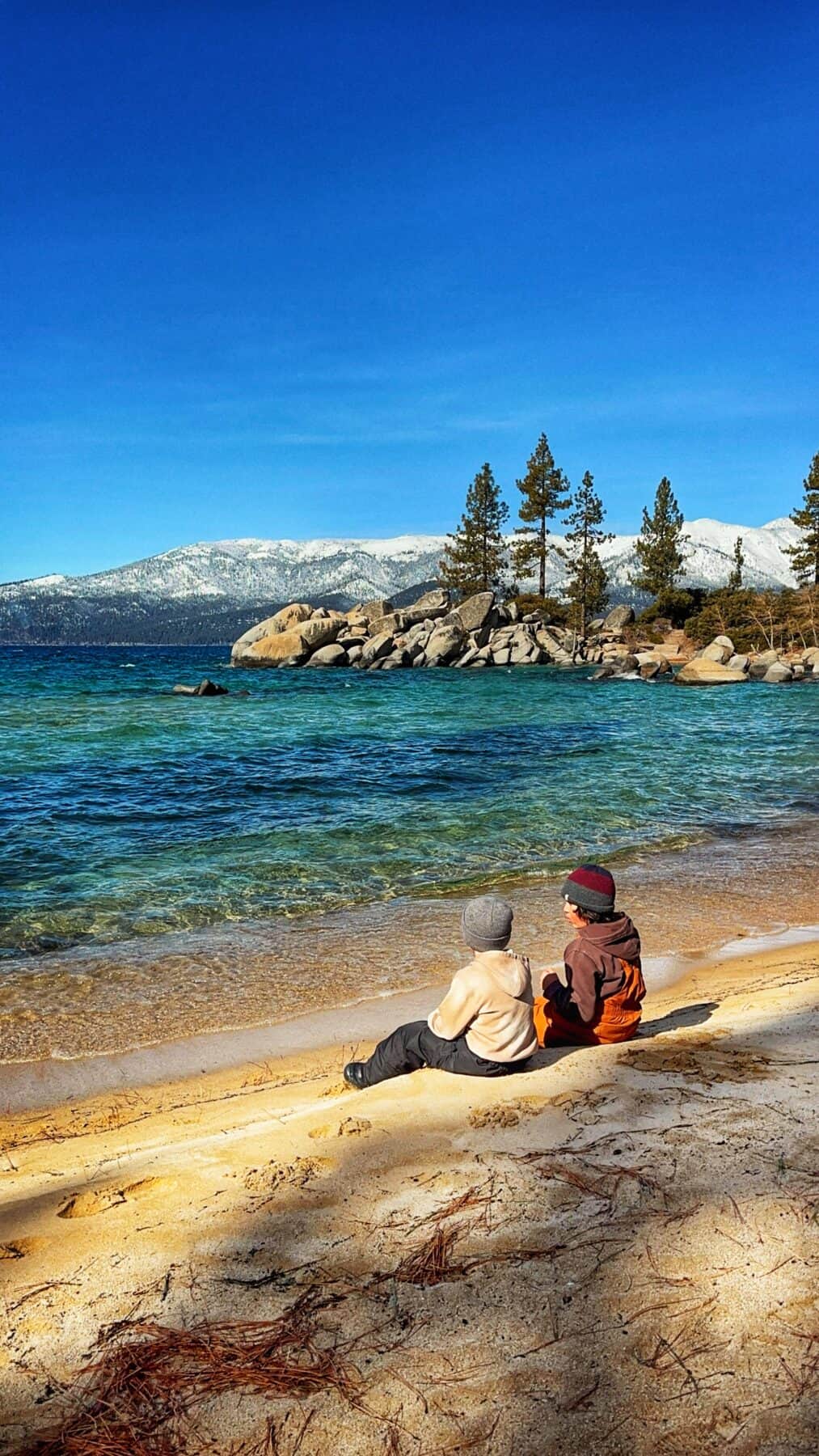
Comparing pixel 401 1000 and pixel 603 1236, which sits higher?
pixel 603 1236

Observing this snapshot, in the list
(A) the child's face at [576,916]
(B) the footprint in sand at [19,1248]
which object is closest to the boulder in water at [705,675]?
(A) the child's face at [576,916]

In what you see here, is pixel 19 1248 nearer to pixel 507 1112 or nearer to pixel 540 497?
pixel 507 1112

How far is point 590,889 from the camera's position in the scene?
17.0 feet

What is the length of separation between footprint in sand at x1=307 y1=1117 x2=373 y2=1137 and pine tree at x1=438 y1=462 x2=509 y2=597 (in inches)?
3136

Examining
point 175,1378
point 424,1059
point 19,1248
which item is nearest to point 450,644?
point 424,1059

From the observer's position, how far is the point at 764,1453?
6.82ft

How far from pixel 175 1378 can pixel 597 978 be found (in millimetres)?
3466

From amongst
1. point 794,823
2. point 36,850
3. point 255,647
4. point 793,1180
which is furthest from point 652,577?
point 793,1180

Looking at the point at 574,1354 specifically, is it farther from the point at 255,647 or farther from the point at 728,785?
the point at 255,647

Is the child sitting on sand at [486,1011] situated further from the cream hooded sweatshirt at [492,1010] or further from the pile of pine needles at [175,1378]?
the pile of pine needles at [175,1378]

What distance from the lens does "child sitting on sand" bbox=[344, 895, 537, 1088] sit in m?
4.67

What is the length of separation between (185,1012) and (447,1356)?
477 centimetres

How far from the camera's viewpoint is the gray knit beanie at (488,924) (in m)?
4.70

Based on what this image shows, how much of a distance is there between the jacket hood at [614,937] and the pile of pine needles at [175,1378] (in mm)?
3059
